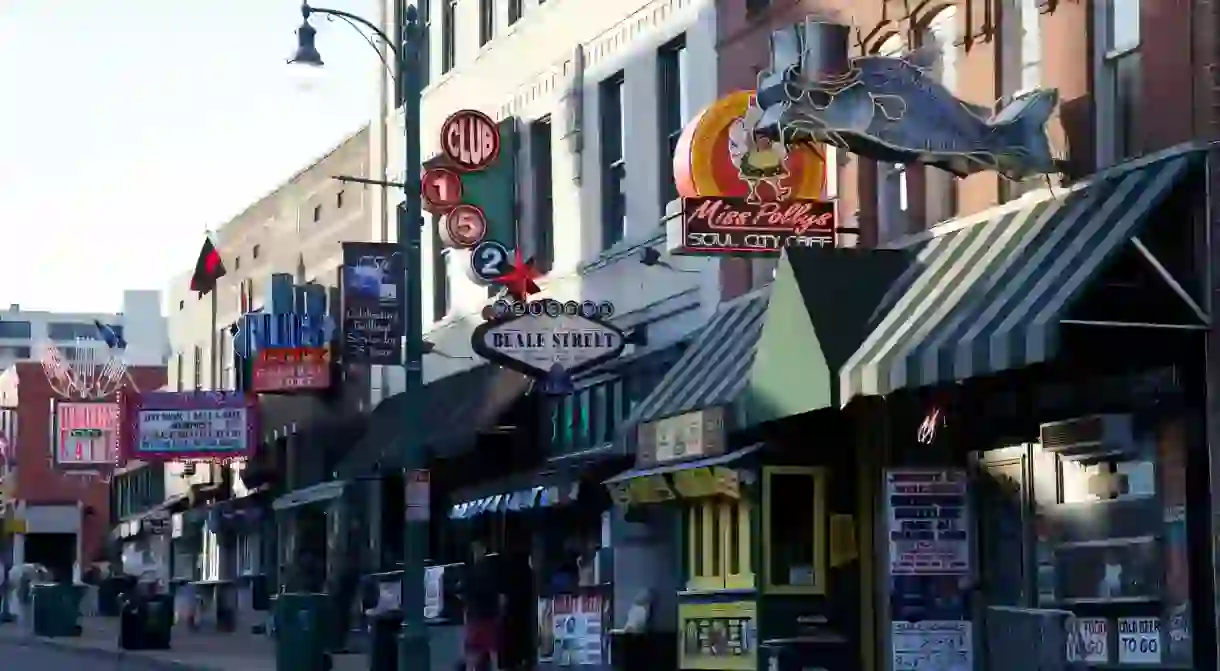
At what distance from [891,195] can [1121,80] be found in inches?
176

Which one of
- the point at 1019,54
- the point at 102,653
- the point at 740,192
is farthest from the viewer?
the point at 102,653

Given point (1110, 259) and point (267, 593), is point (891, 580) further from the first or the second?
point (267, 593)

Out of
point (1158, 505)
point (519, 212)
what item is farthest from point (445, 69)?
point (1158, 505)

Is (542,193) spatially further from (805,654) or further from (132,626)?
(132,626)

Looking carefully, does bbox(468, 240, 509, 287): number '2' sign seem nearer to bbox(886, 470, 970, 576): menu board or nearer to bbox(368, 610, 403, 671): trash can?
bbox(368, 610, 403, 671): trash can

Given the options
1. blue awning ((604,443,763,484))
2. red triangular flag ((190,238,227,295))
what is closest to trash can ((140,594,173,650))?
red triangular flag ((190,238,227,295))

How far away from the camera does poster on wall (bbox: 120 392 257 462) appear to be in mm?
45531

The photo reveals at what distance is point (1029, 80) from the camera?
1852cm

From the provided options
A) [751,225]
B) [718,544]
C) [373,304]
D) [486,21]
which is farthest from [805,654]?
[486,21]

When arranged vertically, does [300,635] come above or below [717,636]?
below

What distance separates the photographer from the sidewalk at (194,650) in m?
34.0

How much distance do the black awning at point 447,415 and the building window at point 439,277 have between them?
1401mm

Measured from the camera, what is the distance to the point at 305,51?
26094 mm

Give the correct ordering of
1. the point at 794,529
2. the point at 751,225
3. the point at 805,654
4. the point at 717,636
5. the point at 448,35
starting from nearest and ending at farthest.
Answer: the point at 805,654
the point at 751,225
the point at 794,529
the point at 717,636
the point at 448,35
